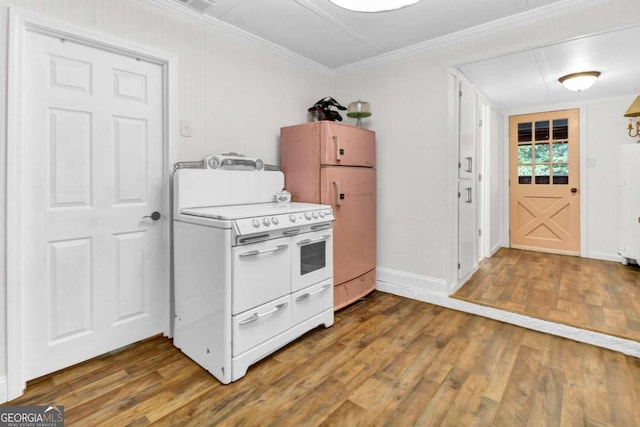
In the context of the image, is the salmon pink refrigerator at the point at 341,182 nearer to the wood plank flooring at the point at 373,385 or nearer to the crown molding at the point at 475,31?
the wood plank flooring at the point at 373,385

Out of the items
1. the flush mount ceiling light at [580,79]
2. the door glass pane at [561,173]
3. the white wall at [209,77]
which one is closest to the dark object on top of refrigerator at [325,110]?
the white wall at [209,77]

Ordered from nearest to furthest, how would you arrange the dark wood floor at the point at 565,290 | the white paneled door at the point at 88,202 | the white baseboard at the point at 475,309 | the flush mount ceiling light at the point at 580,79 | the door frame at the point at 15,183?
1. the door frame at the point at 15,183
2. the white paneled door at the point at 88,202
3. the white baseboard at the point at 475,309
4. the dark wood floor at the point at 565,290
5. the flush mount ceiling light at the point at 580,79

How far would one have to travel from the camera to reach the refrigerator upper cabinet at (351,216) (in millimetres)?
2869

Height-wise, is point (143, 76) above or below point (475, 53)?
below

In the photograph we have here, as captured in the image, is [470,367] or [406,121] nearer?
[470,367]

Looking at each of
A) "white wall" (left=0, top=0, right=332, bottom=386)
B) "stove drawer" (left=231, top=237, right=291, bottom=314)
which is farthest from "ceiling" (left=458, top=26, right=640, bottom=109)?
"stove drawer" (left=231, top=237, right=291, bottom=314)

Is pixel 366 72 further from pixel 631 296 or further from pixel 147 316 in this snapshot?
pixel 631 296

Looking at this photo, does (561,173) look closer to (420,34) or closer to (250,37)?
(420,34)

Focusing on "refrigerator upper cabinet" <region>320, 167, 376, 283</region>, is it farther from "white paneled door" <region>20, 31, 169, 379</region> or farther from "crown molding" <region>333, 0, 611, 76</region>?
"white paneled door" <region>20, 31, 169, 379</region>

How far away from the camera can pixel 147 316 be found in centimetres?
236

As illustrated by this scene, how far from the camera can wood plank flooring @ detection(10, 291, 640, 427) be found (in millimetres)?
1609

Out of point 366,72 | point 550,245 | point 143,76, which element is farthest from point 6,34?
point 550,245

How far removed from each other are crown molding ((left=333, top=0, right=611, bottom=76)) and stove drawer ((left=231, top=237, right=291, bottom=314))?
2.30 m

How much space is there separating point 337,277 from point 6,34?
2639 mm
